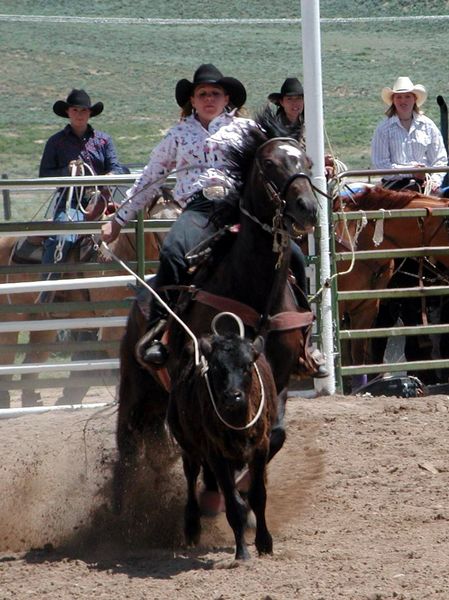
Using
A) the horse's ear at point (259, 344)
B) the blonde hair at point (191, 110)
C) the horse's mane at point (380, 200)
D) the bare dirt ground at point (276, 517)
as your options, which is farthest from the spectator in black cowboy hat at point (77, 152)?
the horse's ear at point (259, 344)

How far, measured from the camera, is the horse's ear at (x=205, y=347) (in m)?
5.55

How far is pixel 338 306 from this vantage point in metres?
9.45

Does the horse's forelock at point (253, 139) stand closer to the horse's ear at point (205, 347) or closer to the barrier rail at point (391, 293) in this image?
the horse's ear at point (205, 347)

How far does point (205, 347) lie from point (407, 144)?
17.2 feet

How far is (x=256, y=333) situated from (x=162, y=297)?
672 mm

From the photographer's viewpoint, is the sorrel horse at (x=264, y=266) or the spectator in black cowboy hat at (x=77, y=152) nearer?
the sorrel horse at (x=264, y=266)

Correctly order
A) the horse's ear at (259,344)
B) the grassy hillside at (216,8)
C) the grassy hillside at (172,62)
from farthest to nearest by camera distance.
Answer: the grassy hillside at (216,8) → the grassy hillside at (172,62) → the horse's ear at (259,344)

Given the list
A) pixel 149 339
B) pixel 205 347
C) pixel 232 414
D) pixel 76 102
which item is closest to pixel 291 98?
pixel 76 102

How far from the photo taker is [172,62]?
46.3m

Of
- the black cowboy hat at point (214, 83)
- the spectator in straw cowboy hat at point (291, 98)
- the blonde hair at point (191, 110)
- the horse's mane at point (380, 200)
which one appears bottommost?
the horse's mane at point (380, 200)

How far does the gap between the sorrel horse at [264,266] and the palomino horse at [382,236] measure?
11.2ft

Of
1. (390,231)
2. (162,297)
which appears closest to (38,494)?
(162,297)

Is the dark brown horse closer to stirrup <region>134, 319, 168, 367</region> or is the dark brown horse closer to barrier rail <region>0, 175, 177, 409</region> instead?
stirrup <region>134, 319, 168, 367</region>

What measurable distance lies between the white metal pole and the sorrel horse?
2539 millimetres
